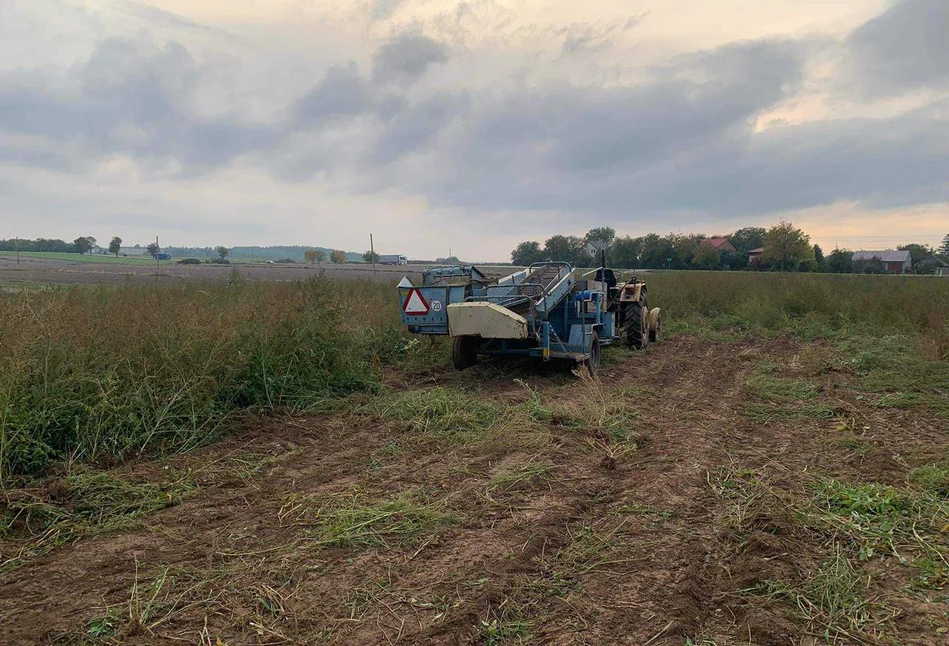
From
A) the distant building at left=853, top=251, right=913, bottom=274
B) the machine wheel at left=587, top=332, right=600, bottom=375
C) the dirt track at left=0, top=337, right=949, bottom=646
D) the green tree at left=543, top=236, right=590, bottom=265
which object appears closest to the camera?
the dirt track at left=0, top=337, right=949, bottom=646

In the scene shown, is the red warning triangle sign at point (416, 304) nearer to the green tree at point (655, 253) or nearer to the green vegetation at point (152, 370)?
the green vegetation at point (152, 370)

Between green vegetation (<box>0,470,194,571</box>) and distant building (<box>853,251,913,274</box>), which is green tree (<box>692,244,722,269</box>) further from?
green vegetation (<box>0,470,194,571</box>)

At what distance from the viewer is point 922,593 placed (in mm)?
3070

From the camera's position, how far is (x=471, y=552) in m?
3.54

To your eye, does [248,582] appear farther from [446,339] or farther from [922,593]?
[446,339]

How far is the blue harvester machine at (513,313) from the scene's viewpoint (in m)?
8.07

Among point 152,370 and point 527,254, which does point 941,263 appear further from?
point 152,370

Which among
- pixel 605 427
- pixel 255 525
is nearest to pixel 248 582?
pixel 255 525

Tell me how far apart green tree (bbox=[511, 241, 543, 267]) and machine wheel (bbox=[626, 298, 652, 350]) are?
553 cm

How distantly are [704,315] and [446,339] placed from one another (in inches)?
461

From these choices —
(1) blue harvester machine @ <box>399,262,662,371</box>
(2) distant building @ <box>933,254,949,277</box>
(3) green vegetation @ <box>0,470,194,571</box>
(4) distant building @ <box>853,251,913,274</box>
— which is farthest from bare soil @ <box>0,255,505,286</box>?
(4) distant building @ <box>853,251,913,274</box>

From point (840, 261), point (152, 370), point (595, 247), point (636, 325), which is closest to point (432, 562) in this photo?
point (152, 370)

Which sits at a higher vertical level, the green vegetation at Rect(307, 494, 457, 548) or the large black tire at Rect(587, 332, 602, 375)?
the large black tire at Rect(587, 332, 602, 375)

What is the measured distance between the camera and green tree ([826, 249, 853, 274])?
143 feet
